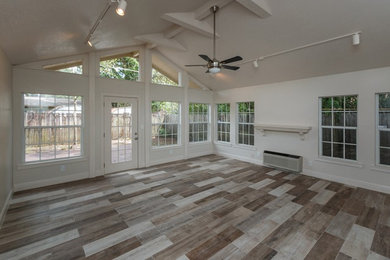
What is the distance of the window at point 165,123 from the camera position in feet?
19.0

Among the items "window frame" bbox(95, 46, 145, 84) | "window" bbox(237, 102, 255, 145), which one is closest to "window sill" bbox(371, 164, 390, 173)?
"window" bbox(237, 102, 255, 145)

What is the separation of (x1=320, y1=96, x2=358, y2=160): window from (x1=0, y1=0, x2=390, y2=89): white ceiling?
29.2 inches

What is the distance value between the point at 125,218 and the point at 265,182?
308 centimetres

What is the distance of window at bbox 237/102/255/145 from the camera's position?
6.11m

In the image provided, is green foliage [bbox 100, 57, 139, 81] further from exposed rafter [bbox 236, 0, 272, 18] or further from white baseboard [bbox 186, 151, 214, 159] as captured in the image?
exposed rafter [bbox 236, 0, 272, 18]

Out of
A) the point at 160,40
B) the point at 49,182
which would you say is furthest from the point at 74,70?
the point at 49,182

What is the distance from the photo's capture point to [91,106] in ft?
15.0

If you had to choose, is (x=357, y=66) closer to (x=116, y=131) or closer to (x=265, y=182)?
(x=265, y=182)

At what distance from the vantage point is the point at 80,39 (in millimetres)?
3439

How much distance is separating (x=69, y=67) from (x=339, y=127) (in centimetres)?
655

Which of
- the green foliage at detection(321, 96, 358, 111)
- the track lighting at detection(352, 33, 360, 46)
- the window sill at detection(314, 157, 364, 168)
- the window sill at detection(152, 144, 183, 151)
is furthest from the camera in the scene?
the window sill at detection(152, 144, 183, 151)

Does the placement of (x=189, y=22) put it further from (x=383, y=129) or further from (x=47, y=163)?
(x=383, y=129)

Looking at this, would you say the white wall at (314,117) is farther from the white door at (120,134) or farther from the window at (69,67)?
the window at (69,67)

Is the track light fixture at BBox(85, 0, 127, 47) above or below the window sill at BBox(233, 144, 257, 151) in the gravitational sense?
above
